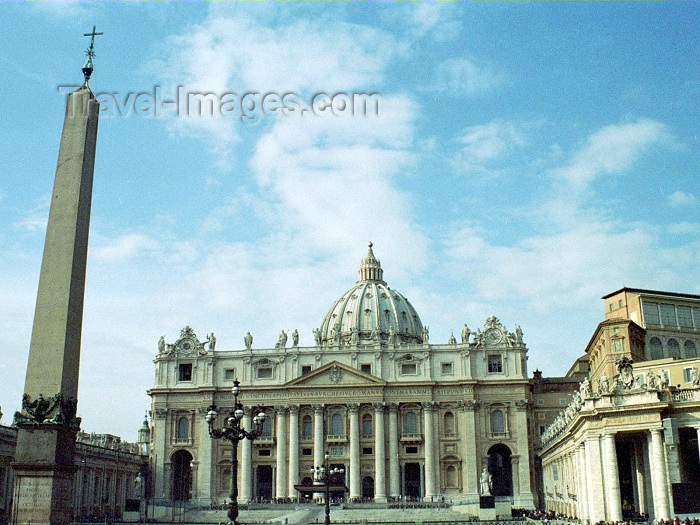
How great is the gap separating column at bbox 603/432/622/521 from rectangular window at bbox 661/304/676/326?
Result: 3460 cm

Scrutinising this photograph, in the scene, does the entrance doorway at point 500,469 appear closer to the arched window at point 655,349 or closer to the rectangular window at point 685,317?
the arched window at point 655,349

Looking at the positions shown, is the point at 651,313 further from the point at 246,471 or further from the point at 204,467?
the point at 204,467

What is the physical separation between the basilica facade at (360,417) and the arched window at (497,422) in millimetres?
101

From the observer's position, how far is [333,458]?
83.9 metres

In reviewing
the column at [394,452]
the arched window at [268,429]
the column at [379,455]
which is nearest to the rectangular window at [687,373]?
the column at [394,452]

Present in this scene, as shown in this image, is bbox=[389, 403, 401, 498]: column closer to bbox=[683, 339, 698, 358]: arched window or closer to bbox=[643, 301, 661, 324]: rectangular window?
bbox=[643, 301, 661, 324]: rectangular window

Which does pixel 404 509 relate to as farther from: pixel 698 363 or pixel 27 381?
pixel 27 381

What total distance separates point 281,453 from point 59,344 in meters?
62.4

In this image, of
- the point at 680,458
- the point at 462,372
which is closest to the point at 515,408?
the point at 462,372

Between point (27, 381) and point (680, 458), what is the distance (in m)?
27.2

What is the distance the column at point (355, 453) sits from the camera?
81438 millimetres

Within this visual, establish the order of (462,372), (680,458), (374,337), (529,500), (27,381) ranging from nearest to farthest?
1. (27,381)
2. (680,458)
3. (529,500)
4. (462,372)
5. (374,337)

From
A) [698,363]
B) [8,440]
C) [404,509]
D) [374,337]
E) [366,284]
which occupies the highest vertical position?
[366,284]

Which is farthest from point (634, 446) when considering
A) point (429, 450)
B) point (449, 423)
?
point (449, 423)
